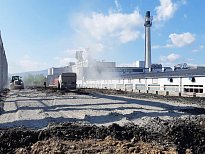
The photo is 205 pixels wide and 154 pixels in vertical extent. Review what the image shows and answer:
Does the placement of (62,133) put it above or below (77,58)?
below

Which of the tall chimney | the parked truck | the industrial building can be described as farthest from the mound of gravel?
the tall chimney

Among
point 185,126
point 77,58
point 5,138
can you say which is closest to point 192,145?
point 185,126

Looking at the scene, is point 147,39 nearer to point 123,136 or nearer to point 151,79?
point 151,79

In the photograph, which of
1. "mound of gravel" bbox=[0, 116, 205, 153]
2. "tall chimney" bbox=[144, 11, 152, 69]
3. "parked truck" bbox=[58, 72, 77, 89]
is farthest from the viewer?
"tall chimney" bbox=[144, 11, 152, 69]

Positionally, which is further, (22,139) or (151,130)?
(151,130)

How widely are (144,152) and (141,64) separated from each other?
11573 centimetres

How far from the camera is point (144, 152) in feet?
23.5

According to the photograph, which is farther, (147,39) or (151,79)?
(147,39)

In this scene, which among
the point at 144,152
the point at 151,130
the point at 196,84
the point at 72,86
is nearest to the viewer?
the point at 144,152

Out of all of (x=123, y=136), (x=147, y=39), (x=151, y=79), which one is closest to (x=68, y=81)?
(x=151, y=79)

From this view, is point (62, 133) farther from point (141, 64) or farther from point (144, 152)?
point (141, 64)

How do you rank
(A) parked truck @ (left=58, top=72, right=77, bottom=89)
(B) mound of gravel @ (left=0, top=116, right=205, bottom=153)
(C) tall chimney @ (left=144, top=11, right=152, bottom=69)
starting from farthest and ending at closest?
(C) tall chimney @ (left=144, top=11, right=152, bottom=69), (A) parked truck @ (left=58, top=72, right=77, bottom=89), (B) mound of gravel @ (left=0, top=116, right=205, bottom=153)

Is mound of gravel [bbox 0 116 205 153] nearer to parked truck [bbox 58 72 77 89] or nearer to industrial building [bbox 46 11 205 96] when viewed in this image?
industrial building [bbox 46 11 205 96]

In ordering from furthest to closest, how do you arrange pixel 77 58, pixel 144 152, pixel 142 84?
1. pixel 77 58
2. pixel 142 84
3. pixel 144 152
